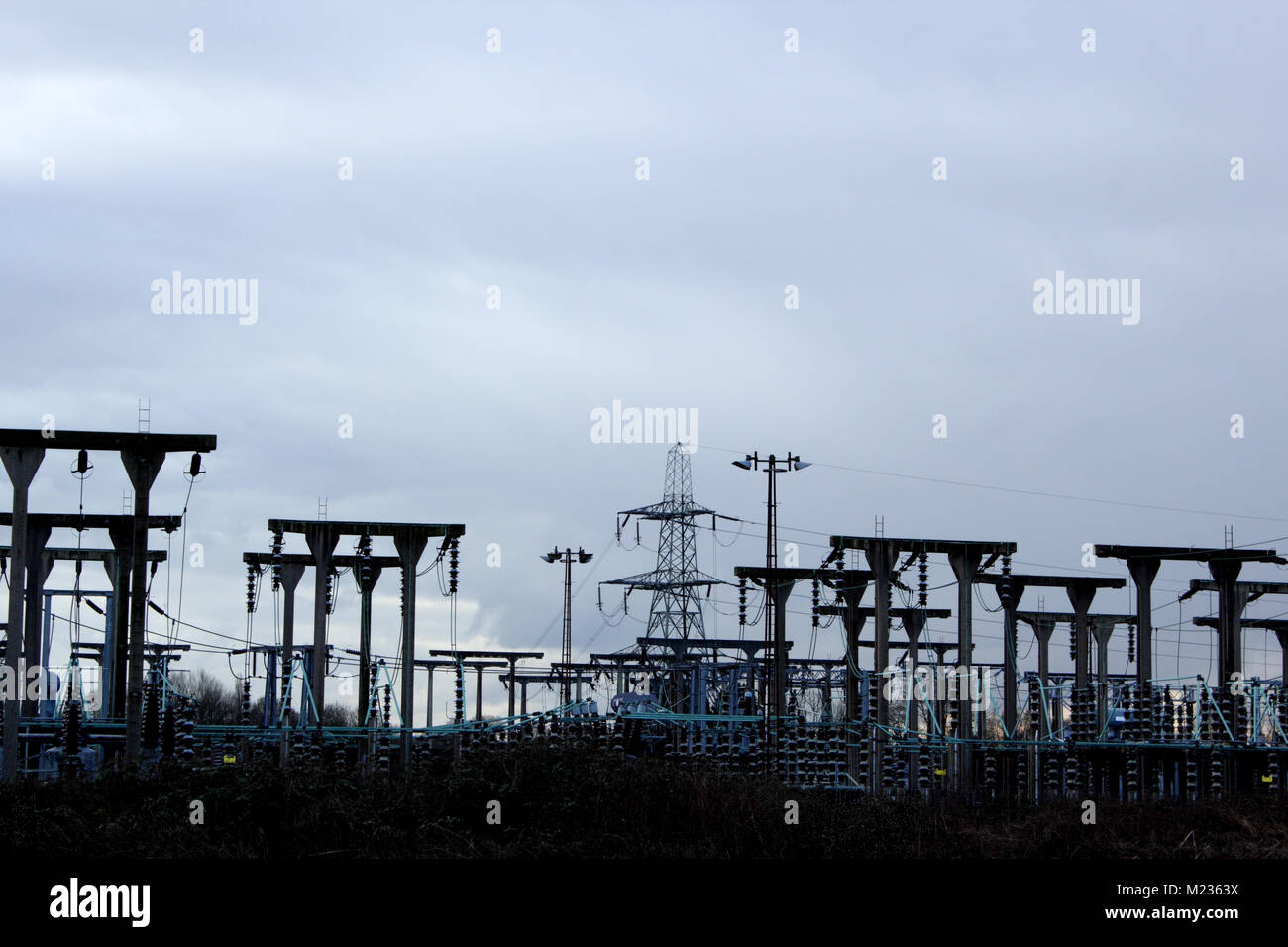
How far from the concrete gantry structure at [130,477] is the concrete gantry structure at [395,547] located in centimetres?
883

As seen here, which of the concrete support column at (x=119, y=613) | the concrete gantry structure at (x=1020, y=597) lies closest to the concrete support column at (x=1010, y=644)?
the concrete gantry structure at (x=1020, y=597)

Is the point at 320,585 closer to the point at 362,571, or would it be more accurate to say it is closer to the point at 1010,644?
the point at 362,571

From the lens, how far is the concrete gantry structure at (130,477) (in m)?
28.9

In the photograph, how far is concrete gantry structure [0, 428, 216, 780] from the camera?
28.9 m

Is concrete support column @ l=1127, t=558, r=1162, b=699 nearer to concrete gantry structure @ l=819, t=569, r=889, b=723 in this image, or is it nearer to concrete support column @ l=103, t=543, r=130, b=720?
concrete gantry structure @ l=819, t=569, r=889, b=723

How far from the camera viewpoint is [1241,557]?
39188 millimetres

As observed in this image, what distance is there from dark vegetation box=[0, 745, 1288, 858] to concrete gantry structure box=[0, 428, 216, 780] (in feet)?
7.25

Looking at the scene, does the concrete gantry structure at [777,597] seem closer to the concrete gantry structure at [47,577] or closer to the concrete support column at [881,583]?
the concrete support column at [881,583]

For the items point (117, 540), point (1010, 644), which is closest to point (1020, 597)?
point (1010, 644)

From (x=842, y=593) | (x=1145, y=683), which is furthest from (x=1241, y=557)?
(x=842, y=593)

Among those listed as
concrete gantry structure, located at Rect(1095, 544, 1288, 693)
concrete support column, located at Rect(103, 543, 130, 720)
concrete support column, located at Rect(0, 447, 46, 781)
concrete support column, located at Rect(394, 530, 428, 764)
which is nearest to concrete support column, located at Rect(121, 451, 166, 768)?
concrete support column, located at Rect(0, 447, 46, 781)
